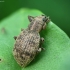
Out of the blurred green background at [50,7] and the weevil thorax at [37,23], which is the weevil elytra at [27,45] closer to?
the weevil thorax at [37,23]

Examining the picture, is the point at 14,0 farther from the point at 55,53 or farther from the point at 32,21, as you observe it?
the point at 55,53

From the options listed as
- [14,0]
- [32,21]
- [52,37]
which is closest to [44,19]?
[32,21]

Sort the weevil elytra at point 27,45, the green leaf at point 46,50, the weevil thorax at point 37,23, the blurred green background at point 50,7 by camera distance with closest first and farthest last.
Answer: the green leaf at point 46,50, the weevil elytra at point 27,45, the weevil thorax at point 37,23, the blurred green background at point 50,7

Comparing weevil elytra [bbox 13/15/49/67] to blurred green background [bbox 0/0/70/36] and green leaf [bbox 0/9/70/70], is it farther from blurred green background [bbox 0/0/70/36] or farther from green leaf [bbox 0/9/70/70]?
blurred green background [bbox 0/0/70/36]

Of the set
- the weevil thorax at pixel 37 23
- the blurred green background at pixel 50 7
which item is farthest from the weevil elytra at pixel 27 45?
the blurred green background at pixel 50 7

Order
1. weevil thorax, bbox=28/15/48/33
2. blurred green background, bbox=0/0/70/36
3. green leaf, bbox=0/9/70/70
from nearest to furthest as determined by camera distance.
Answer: green leaf, bbox=0/9/70/70 → weevil thorax, bbox=28/15/48/33 → blurred green background, bbox=0/0/70/36

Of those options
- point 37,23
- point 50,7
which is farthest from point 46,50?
point 50,7

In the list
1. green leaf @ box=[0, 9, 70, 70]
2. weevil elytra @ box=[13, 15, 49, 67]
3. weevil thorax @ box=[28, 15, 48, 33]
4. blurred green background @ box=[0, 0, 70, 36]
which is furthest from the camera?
blurred green background @ box=[0, 0, 70, 36]

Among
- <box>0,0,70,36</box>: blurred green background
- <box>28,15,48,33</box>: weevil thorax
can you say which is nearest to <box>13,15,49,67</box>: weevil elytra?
<box>28,15,48,33</box>: weevil thorax
